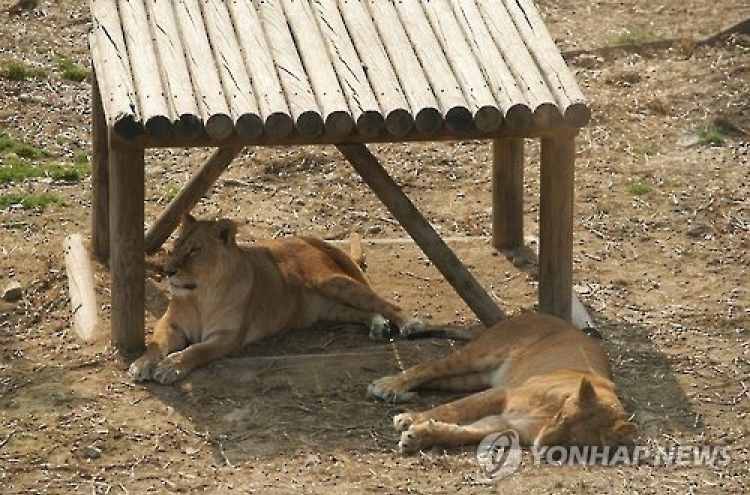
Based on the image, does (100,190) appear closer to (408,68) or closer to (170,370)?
(170,370)

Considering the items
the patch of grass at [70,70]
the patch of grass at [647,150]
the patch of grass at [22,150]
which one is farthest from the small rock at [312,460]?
the patch of grass at [70,70]

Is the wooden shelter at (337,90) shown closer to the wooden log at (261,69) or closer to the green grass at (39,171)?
the wooden log at (261,69)

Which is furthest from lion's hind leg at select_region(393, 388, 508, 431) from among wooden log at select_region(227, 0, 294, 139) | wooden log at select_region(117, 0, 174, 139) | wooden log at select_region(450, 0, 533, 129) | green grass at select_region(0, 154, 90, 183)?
green grass at select_region(0, 154, 90, 183)

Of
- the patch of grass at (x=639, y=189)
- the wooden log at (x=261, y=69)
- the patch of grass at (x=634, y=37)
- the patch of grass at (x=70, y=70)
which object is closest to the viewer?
the wooden log at (x=261, y=69)

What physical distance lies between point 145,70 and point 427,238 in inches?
67.4

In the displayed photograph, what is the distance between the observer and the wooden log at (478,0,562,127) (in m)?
8.73

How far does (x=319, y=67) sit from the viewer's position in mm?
8898

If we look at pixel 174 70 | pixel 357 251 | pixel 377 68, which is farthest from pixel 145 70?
pixel 357 251

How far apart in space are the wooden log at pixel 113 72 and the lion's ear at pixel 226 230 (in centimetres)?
95

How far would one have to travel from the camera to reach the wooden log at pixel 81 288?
9.45 m

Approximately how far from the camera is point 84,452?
7.88m

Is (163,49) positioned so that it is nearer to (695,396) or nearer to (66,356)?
(66,356)

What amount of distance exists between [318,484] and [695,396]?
7.06 ft

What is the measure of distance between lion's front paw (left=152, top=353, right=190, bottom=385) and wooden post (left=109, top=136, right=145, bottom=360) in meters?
0.34
